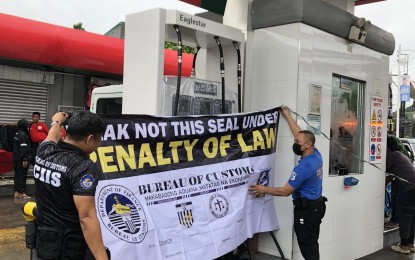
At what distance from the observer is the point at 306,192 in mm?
4363

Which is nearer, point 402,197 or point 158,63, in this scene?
point 158,63

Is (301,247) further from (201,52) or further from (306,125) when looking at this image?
(201,52)

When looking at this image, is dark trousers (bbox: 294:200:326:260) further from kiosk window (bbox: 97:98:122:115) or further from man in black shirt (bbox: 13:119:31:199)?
man in black shirt (bbox: 13:119:31:199)

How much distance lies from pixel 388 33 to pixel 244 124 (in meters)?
3.27

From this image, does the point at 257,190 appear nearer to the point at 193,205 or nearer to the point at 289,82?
the point at 193,205

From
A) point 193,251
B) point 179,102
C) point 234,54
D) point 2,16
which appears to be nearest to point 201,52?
point 234,54

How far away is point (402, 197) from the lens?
6363mm

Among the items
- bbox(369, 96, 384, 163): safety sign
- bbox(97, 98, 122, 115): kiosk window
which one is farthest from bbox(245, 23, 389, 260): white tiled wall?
bbox(97, 98, 122, 115): kiosk window

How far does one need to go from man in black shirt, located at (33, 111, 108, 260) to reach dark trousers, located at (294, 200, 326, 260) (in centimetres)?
245

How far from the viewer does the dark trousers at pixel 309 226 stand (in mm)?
4363

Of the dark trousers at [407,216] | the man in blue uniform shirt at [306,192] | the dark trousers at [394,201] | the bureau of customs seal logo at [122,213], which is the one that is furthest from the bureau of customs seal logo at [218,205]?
the dark trousers at [394,201]

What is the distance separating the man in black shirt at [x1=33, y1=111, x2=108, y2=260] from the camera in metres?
2.49

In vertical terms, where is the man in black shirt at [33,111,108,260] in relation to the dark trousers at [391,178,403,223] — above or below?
above

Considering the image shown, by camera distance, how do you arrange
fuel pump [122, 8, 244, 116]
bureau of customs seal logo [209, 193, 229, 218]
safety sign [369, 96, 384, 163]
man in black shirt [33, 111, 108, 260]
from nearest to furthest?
man in black shirt [33, 111, 108, 260]
bureau of customs seal logo [209, 193, 229, 218]
fuel pump [122, 8, 244, 116]
safety sign [369, 96, 384, 163]
